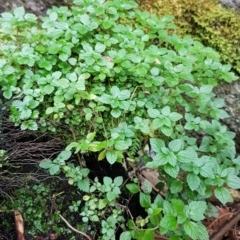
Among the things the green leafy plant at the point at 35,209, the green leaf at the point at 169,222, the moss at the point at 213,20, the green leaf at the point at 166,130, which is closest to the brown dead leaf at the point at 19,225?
the green leafy plant at the point at 35,209

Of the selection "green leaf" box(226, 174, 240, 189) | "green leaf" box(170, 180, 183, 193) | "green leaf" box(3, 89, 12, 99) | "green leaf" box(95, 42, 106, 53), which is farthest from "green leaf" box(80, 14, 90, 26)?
"green leaf" box(226, 174, 240, 189)

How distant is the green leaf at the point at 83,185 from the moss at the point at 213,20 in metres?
1.09

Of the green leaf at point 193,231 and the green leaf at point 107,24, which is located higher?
the green leaf at point 107,24

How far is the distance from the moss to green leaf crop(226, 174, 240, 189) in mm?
837

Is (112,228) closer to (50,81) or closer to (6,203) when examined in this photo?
(6,203)

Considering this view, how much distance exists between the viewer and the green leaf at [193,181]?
59.4 inches

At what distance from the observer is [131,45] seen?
1826mm

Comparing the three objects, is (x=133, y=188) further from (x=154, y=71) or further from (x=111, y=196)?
(x=154, y=71)

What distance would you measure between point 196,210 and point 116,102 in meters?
0.57

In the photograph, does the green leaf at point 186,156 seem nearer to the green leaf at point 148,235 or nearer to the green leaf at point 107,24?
the green leaf at point 148,235

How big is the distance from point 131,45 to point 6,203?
3.00 ft

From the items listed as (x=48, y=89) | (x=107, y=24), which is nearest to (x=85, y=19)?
(x=107, y=24)

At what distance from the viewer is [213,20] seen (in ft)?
7.19

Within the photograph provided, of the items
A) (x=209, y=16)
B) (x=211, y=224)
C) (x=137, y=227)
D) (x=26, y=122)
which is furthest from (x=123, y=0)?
(x=211, y=224)
